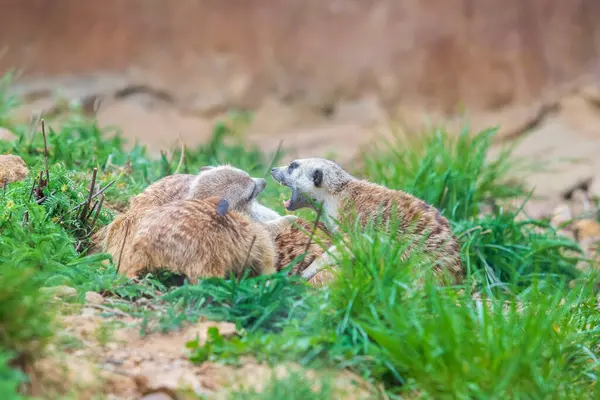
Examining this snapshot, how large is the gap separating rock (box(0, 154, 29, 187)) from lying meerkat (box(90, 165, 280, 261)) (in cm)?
60

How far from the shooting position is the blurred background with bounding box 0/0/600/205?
29.8 feet

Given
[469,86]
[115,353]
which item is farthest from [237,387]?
[469,86]

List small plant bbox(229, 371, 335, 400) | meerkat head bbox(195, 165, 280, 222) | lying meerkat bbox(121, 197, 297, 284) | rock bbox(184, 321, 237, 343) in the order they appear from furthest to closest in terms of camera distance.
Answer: meerkat head bbox(195, 165, 280, 222), lying meerkat bbox(121, 197, 297, 284), rock bbox(184, 321, 237, 343), small plant bbox(229, 371, 335, 400)

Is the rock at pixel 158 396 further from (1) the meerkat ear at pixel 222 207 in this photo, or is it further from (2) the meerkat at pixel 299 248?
(2) the meerkat at pixel 299 248

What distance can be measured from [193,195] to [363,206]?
97 centimetres

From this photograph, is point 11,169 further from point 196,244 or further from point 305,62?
point 305,62

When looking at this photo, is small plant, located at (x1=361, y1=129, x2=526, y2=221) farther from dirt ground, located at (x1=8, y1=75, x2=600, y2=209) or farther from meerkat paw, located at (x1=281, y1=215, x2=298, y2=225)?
meerkat paw, located at (x1=281, y1=215, x2=298, y2=225)

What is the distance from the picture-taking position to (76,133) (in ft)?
20.3

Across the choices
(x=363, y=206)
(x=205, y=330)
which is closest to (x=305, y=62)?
(x=363, y=206)

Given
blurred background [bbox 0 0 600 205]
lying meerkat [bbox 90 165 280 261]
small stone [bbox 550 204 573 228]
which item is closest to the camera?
lying meerkat [bbox 90 165 280 261]

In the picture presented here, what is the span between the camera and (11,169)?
4.49m

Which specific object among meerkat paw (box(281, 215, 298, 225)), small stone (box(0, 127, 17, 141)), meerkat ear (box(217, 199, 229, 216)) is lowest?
small stone (box(0, 127, 17, 141))

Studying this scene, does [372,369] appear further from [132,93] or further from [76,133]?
[132,93]

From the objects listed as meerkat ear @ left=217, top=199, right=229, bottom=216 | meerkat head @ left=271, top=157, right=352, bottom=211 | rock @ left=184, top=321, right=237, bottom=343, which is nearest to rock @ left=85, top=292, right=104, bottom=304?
rock @ left=184, top=321, right=237, bottom=343
